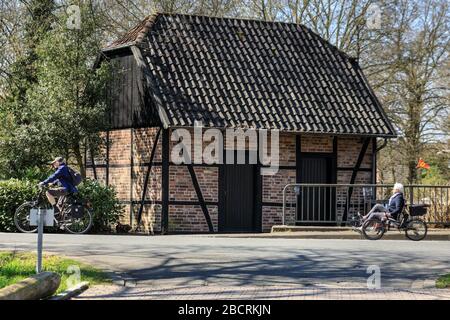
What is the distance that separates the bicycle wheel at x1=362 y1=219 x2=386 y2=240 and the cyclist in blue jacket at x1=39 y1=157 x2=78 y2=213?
685 cm

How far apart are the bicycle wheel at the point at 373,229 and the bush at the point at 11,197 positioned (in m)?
8.19

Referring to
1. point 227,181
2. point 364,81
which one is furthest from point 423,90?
point 227,181

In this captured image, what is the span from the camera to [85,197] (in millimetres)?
25031

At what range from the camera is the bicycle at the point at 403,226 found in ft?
75.6

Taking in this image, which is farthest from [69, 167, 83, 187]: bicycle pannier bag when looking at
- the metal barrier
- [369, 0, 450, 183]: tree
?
[369, 0, 450, 183]: tree

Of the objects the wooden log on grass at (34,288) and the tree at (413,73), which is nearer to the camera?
the wooden log on grass at (34,288)

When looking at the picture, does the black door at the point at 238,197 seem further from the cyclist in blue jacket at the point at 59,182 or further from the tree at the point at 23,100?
the cyclist in blue jacket at the point at 59,182

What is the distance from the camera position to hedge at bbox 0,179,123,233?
2419 cm

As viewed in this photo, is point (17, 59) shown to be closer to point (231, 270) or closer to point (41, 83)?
point (41, 83)

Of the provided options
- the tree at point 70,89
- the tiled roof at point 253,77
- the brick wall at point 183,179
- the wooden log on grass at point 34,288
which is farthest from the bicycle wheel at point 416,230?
the wooden log on grass at point 34,288

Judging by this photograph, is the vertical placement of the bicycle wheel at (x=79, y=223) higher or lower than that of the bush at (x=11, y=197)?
lower

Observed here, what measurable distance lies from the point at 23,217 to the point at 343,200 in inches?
363

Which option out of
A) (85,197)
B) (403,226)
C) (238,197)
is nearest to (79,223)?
(85,197)

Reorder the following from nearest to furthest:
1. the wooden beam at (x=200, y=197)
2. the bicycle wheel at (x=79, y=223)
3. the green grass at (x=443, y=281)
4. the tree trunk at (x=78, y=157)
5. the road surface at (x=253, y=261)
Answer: the green grass at (x=443, y=281), the road surface at (x=253, y=261), the bicycle wheel at (x=79, y=223), the wooden beam at (x=200, y=197), the tree trunk at (x=78, y=157)
